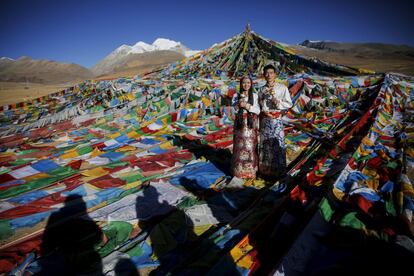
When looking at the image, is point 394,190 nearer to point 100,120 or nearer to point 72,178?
point 72,178

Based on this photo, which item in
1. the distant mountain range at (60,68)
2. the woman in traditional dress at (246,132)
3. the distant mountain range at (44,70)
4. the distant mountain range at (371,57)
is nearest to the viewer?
the woman in traditional dress at (246,132)

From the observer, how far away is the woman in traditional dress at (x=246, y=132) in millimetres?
4039

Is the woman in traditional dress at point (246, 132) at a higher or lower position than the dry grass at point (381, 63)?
lower

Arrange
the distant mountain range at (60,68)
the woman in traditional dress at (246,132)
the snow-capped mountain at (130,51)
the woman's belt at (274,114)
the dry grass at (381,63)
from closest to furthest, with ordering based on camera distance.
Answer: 1. the woman in traditional dress at (246,132)
2. the woman's belt at (274,114)
3. the dry grass at (381,63)
4. the distant mountain range at (60,68)
5. the snow-capped mountain at (130,51)

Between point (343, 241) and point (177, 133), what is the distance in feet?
18.5

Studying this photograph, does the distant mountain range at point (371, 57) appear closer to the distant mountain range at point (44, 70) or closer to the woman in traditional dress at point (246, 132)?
the woman in traditional dress at point (246, 132)

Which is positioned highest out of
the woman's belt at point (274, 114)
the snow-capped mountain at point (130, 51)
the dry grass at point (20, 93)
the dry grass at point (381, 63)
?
the snow-capped mountain at point (130, 51)

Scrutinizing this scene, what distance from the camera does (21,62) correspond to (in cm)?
11256

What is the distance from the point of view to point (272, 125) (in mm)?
4266

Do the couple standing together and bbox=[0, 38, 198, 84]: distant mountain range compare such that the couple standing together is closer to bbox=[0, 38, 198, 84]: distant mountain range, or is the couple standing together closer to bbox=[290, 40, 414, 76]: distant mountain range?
bbox=[290, 40, 414, 76]: distant mountain range

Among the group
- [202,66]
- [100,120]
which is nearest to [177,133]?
[100,120]

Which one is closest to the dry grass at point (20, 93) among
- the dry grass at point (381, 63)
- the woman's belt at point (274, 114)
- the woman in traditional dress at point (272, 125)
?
the woman in traditional dress at point (272, 125)

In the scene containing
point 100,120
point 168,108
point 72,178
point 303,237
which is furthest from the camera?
point 168,108

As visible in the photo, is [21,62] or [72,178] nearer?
[72,178]
